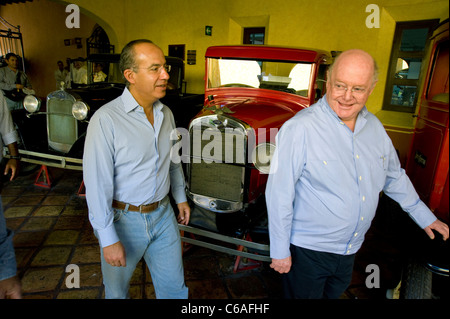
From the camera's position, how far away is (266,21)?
6629mm

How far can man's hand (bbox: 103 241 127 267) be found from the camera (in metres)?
1.45

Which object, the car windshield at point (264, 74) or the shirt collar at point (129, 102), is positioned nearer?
the shirt collar at point (129, 102)

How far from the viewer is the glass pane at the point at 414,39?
198 inches

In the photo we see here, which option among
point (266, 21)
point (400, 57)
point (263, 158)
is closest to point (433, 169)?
point (263, 158)

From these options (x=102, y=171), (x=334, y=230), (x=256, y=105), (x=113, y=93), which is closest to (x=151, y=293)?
(x=102, y=171)

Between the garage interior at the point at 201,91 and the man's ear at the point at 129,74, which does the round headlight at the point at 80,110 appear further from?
the man's ear at the point at 129,74

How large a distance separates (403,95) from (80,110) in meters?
5.23

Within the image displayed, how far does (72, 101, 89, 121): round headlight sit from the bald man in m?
2.99

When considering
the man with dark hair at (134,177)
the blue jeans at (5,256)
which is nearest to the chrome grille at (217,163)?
the man with dark hair at (134,177)

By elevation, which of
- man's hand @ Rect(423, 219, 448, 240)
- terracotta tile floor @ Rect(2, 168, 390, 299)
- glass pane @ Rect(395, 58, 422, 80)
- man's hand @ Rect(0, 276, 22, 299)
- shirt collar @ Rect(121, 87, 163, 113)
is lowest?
terracotta tile floor @ Rect(2, 168, 390, 299)

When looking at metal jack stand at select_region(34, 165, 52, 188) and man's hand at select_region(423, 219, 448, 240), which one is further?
metal jack stand at select_region(34, 165, 52, 188)

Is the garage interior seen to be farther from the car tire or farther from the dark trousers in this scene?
the dark trousers

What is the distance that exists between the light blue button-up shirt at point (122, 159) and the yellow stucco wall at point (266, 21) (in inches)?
150

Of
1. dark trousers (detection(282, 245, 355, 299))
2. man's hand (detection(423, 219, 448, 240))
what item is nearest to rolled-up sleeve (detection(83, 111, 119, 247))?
dark trousers (detection(282, 245, 355, 299))
